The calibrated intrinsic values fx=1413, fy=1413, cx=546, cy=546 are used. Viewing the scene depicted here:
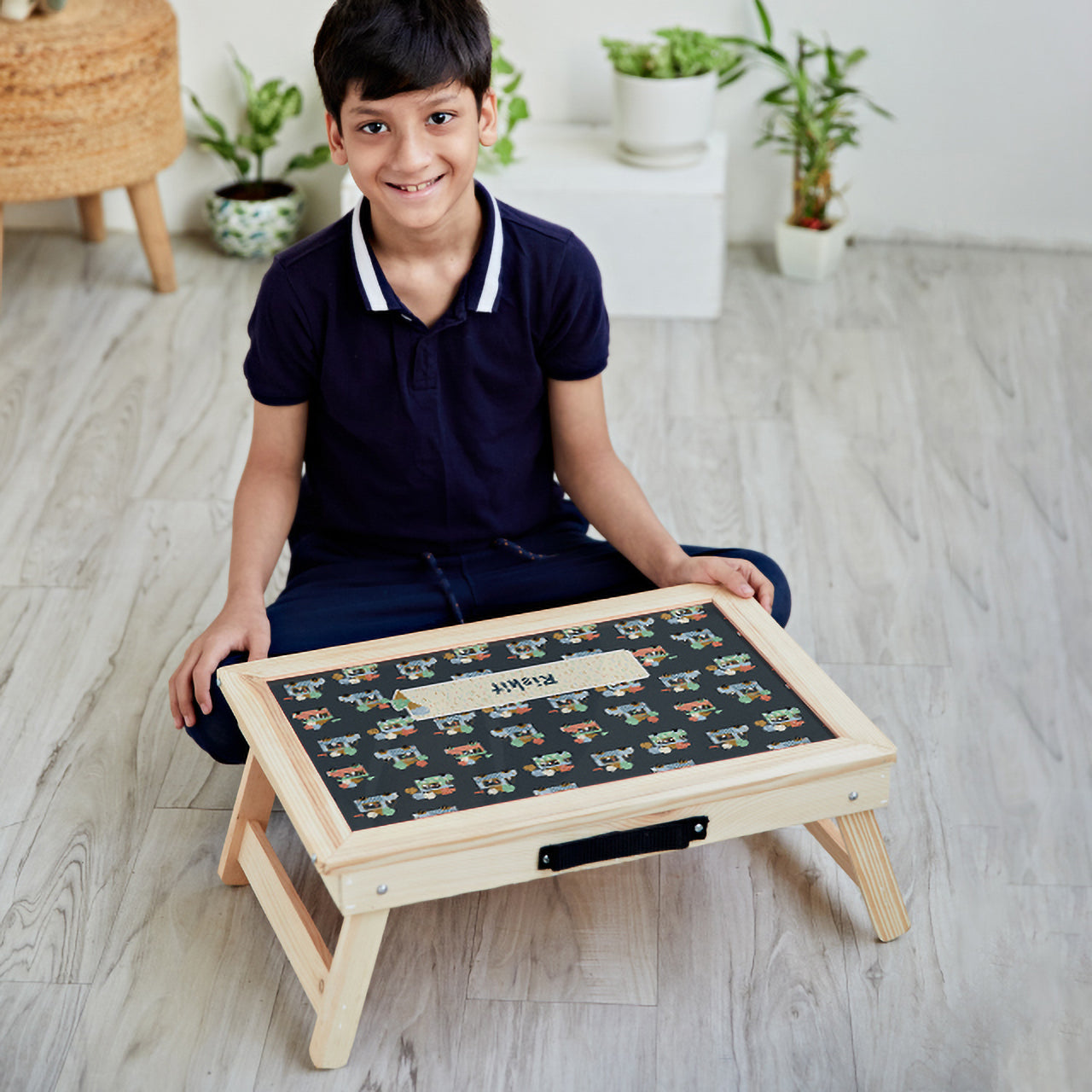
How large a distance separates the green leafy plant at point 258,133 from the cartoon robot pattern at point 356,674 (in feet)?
5.33

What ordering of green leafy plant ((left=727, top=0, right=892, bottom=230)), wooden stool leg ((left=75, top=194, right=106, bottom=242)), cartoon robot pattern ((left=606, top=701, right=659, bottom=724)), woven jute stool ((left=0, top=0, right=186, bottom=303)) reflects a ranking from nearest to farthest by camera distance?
cartoon robot pattern ((left=606, top=701, right=659, bottom=724)) → woven jute stool ((left=0, top=0, right=186, bottom=303)) → green leafy plant ((left=727, top=0, right=892, bottom=230)) → wooden stool leg ((left=75, top=194, right=106, bottom=242))

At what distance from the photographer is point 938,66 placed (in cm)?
267

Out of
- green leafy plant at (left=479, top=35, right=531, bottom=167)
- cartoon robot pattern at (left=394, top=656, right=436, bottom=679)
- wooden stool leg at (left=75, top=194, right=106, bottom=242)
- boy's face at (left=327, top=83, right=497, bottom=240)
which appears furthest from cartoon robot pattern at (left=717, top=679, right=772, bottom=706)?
wooden stool leg at (left=75, top=194, right=106, bottom=242)

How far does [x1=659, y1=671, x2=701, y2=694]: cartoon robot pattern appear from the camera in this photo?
118 cm

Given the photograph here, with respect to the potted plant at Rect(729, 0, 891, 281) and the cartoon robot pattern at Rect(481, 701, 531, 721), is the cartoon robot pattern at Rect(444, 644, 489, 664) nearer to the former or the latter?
the cartoon robot pattern at Rect(481, 701, 531, 721)

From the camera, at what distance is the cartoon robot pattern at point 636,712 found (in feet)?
3.77

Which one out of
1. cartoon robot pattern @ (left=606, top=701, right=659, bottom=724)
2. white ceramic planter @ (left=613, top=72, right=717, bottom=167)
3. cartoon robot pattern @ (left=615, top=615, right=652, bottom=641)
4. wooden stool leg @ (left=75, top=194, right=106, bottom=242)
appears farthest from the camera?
wooden stool leg @ (left=75, top=194, right=106, bottom=242)

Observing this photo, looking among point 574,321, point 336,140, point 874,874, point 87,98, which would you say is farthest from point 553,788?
point 87,98

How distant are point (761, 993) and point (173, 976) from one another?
0.52m

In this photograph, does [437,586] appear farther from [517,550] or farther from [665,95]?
[665,95]

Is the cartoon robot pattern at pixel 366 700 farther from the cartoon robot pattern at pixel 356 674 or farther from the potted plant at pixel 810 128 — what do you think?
the potted plant at pixel 810 128

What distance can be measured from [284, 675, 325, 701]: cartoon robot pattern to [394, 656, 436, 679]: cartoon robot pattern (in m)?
0.07

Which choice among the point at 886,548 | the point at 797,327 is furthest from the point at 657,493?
the point at 797,327

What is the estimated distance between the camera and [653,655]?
4.02 ft
